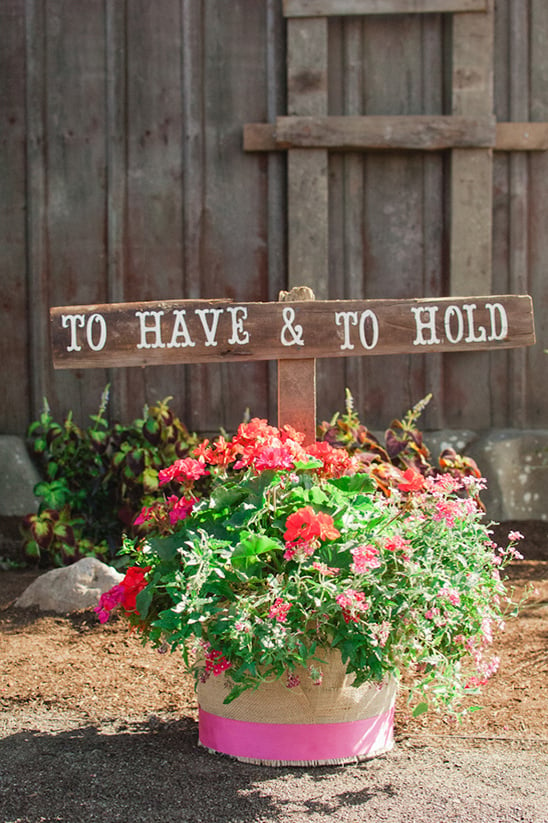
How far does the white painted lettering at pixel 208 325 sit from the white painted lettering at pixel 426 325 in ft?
2.13

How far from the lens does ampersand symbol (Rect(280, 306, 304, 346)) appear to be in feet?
9.77

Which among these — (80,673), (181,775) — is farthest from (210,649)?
(80,673)

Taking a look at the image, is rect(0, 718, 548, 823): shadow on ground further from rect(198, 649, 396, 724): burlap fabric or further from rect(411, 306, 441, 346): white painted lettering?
rect(411, 306, 441, 346): white painted lettering

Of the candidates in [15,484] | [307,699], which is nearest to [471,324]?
[307,699]

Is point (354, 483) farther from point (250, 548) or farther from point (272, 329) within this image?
point (272, 329)

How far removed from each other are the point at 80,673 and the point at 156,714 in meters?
0.44

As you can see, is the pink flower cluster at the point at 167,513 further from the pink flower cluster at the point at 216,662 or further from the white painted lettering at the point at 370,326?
the white painted lettering at the point at 370,326

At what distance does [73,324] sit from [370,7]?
294 centimetres

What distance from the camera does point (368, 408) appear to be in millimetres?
5078

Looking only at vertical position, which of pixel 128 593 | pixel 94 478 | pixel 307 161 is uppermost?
pixel 307 161

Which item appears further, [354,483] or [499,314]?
[499,314]

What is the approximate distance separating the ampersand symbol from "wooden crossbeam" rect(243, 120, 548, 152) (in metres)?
2.18

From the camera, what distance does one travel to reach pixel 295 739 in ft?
7.95

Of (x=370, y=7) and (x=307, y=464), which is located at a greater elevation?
(x=370, y=7)
